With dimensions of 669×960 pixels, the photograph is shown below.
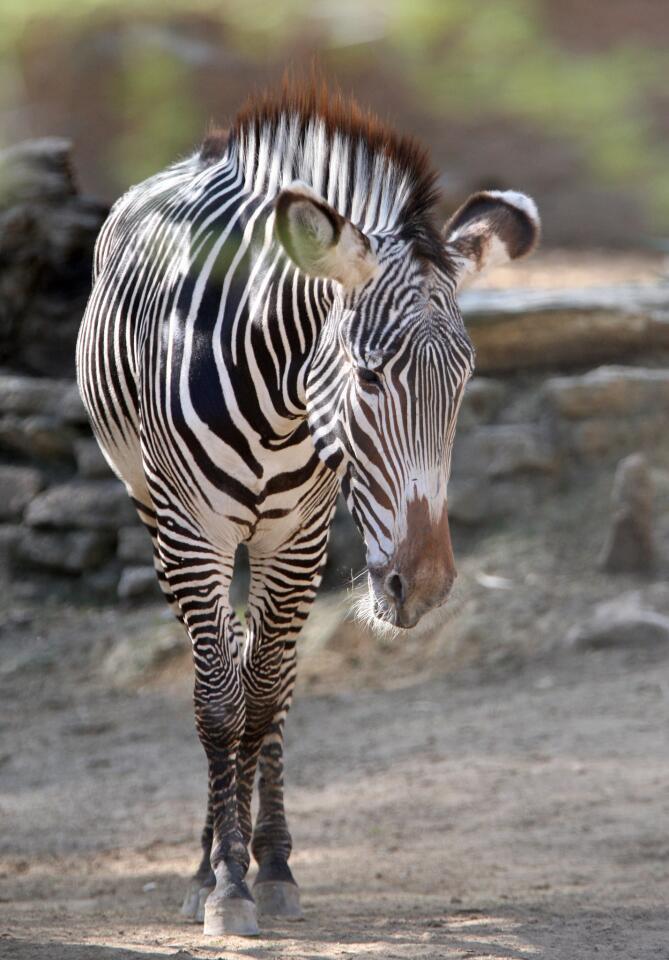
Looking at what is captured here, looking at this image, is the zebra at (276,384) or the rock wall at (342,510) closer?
the zebra at (276,384)

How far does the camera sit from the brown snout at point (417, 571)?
132 inches

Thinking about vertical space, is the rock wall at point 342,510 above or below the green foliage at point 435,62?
above

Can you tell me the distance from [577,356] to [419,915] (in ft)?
18.8

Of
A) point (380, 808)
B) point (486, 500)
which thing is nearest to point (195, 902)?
point (380, 808)

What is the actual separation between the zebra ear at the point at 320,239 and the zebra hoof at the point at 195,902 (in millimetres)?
2198

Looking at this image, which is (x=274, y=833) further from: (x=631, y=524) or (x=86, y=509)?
(x=86, y=509)

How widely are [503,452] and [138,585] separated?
2.59 m

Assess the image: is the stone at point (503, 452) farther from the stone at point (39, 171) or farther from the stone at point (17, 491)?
the stone at point (39, 171)

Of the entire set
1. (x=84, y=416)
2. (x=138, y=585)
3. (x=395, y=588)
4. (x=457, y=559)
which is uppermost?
(x=84, y=416)

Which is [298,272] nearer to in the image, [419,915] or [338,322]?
[338,322]

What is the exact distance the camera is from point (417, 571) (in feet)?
11.0

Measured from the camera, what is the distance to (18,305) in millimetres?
9320

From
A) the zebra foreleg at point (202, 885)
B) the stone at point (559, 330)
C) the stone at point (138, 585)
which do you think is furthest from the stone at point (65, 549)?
the zebra foreleg at point (202, 885)

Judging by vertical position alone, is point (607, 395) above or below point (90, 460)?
above
